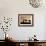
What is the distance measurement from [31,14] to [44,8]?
529mm

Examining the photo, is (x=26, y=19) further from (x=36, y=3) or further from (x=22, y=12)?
(x=36, y=3)

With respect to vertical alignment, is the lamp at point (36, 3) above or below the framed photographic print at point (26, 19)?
above

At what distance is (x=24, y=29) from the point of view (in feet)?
16.1

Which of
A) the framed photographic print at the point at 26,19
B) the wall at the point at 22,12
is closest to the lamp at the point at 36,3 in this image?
the wall at the point at 22,12

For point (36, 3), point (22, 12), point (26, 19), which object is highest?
point (36, 3)

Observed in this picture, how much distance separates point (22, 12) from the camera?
4914mm

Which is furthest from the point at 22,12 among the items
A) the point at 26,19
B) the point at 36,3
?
the point at 36,3

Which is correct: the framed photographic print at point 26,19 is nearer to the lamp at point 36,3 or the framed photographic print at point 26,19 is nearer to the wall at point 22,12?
the wall at point 22,12

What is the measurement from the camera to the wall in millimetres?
4879

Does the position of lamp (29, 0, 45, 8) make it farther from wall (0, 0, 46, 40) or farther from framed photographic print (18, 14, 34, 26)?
framed photographic print (18, 14, 34, 26)

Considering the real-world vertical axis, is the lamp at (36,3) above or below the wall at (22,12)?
above

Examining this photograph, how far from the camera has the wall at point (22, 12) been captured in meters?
4.88

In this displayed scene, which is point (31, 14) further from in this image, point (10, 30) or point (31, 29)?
point (10, 30)

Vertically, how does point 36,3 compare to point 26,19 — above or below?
above
